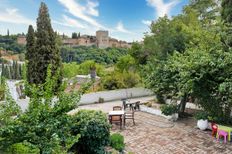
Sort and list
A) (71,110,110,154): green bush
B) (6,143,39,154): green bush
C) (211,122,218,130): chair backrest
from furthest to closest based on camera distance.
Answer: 1. (211,122,218,130): chair backrest
2. (71,110,110,154): green bush
3. (6,143,39,154): green bush

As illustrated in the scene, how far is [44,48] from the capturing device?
884 inches

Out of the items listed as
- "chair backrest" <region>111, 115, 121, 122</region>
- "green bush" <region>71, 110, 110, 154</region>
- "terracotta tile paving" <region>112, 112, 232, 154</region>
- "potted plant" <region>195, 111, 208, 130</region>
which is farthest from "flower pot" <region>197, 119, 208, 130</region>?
"green bush" <region>71, 110, 110, 154</region>

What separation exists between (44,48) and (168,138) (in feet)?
50.5

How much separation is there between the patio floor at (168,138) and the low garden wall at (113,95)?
272 inches

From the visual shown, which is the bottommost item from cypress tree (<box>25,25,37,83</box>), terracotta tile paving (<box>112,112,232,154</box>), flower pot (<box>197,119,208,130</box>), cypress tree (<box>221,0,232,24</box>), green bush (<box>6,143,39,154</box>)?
terracotta tile paving (<box>112,112,232,154</box>)

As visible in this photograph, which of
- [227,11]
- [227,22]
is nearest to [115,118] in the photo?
[227,22]

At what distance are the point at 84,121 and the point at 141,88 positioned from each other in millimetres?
16410

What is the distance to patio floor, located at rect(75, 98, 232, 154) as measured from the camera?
10.1 m

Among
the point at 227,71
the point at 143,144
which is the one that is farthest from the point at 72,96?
the point at 227,71

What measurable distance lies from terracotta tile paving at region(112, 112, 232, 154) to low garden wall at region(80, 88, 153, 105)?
710 cm

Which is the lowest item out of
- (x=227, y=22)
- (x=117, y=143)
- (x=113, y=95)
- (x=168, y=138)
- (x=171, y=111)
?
(x=168, y=138)

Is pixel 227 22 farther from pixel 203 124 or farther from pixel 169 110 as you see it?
pixel 203 124

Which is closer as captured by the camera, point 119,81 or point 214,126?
point 214,126

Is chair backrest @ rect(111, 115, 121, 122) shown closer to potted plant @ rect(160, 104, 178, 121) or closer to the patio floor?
the patio floor
